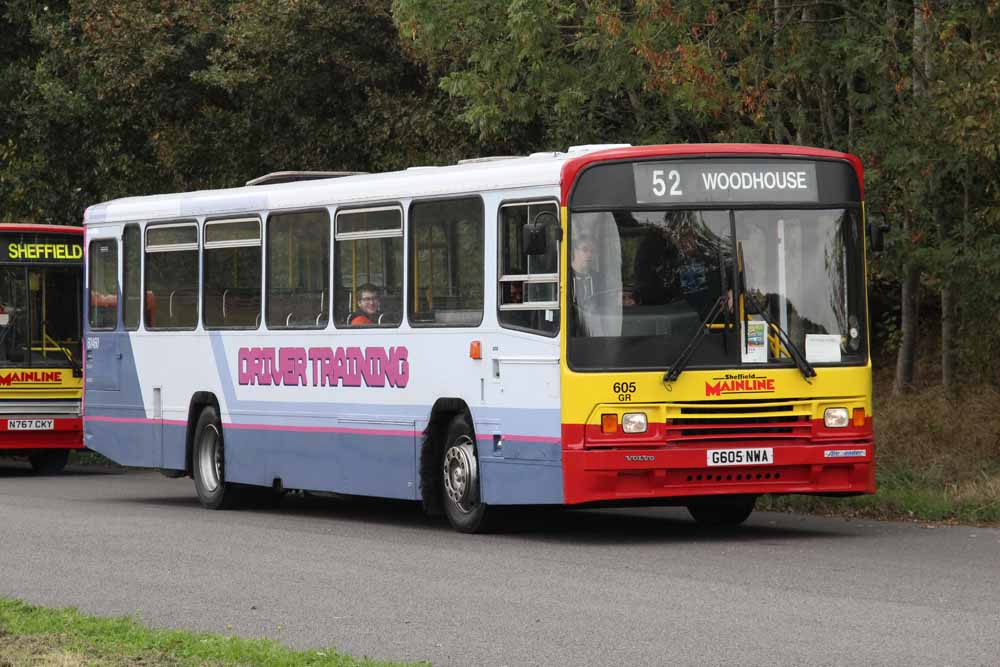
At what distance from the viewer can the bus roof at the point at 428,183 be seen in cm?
1547

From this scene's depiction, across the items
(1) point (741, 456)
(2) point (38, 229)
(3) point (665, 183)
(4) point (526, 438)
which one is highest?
(2) point (38, 229)

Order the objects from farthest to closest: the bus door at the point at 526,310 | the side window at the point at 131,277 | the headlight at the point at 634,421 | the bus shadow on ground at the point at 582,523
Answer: the side window at the point at 131,277 < the bus shadow on ground at the point at 582,523 < the bus door at the point at 526,310 < the headlight at the point at 634,421

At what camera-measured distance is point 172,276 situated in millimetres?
20781

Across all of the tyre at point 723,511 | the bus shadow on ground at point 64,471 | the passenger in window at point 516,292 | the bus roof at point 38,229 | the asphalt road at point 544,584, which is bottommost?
the asphalt road at point 544,584

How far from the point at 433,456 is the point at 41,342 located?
11.4 meters

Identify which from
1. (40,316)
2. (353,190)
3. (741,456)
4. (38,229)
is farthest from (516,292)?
(38,229)

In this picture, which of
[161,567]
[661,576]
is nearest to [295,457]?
[161,567]

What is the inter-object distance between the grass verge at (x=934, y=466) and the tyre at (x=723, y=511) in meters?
1.32

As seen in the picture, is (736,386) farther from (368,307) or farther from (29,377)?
(29,377)

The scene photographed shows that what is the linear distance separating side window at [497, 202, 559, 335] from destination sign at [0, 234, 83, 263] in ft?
41.4

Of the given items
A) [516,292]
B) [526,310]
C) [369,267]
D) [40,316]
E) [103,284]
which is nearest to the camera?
[526,310]

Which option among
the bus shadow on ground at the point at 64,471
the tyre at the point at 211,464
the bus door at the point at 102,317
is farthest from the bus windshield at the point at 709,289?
the bus shadow on ground at the point at 64,471

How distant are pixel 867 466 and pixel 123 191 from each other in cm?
1869

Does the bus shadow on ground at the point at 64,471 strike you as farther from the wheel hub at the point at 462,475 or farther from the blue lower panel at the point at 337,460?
the wheel hub at the point at 462,475
